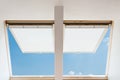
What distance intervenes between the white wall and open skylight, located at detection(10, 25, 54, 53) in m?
0.29

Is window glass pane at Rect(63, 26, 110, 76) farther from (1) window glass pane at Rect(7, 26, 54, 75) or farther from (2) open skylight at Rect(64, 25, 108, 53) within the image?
(1) window glass pane at Rect(7, 26, 54, 75)

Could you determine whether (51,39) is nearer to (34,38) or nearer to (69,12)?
(34,38)

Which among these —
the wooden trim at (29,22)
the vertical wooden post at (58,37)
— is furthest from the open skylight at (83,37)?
the vertical wooden post at (58,37)

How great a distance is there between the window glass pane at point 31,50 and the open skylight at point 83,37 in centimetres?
34

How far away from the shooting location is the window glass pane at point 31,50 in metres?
3.37

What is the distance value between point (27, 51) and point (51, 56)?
0.53 metres

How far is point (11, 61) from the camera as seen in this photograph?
11.9 ft

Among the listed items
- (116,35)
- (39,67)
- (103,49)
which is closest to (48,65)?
(39,67)

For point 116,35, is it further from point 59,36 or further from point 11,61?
point 11,61

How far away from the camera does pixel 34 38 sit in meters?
3.47

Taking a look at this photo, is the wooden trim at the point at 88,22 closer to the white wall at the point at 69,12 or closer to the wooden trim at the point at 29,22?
the white wall at the point at 69,12

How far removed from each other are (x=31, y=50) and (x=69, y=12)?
128cm

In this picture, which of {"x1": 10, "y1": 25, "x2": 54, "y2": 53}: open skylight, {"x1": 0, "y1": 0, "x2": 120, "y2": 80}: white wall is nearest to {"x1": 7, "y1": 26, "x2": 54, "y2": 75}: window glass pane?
{"x1": 10, "y1": 25, "x2": 54, "y2": 53}: open skylight

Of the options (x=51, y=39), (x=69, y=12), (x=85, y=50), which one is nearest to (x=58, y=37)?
(x=69, y=12)
